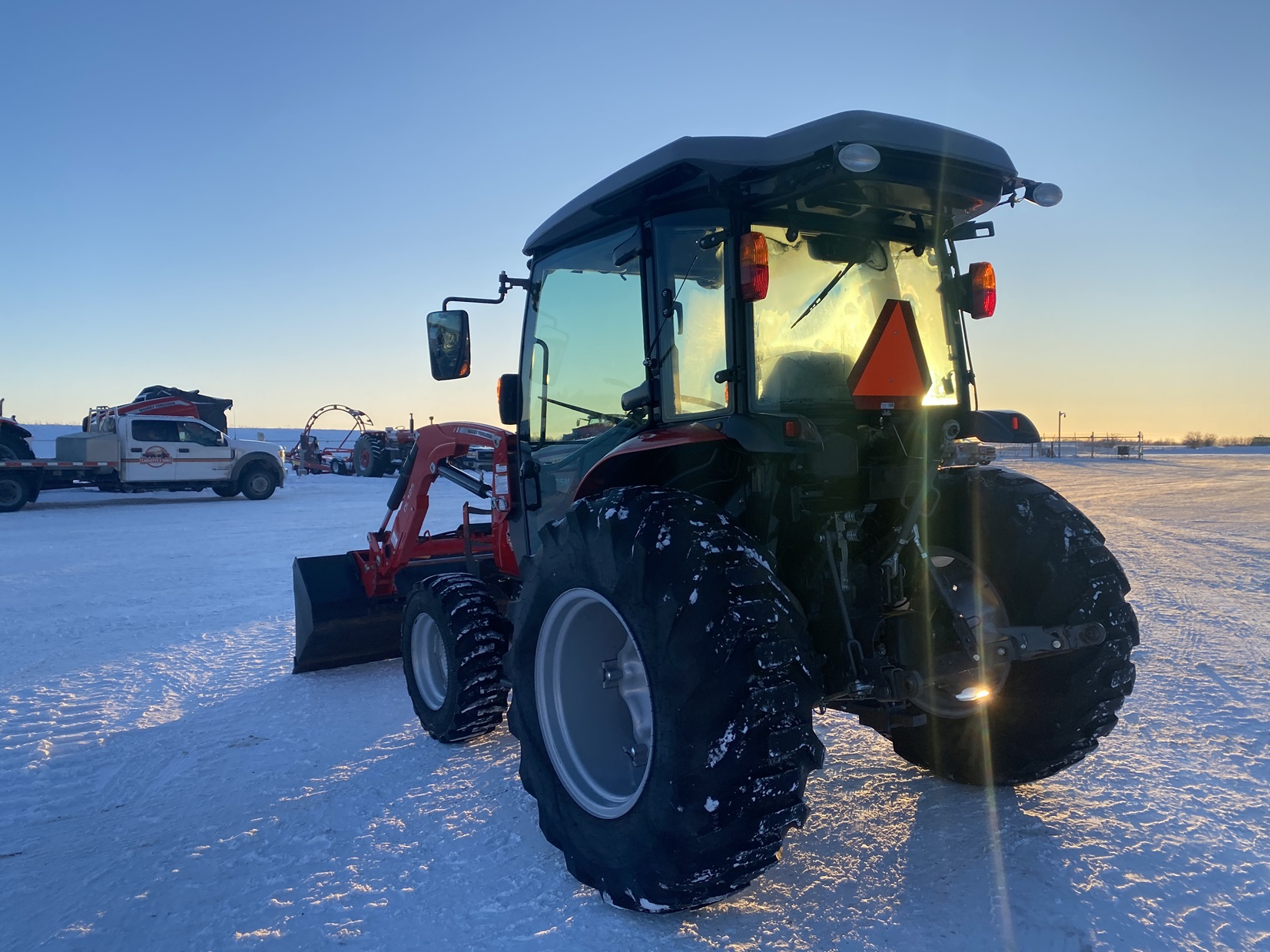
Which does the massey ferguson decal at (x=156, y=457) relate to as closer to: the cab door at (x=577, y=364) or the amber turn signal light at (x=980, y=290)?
the cab door at (x=577, y=364)

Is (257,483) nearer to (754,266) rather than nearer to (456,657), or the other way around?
(456,657)

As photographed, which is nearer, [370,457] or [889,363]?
[889,363]

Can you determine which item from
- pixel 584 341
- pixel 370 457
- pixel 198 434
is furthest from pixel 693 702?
pixel 370 457

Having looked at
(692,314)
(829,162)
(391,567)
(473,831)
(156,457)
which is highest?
(829,162)

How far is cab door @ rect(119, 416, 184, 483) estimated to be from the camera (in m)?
18.7

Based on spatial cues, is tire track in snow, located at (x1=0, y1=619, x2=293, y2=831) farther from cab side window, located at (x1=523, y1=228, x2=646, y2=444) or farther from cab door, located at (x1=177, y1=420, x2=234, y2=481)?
cab door, located at (x1=177, y1=420, x2=234, y2=481)

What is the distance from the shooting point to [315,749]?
3.94 metres

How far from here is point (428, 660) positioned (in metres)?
4.41

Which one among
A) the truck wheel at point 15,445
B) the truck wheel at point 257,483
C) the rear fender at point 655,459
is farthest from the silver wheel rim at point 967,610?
the truck wheel at point 15,445

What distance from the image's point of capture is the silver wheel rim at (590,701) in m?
2.82

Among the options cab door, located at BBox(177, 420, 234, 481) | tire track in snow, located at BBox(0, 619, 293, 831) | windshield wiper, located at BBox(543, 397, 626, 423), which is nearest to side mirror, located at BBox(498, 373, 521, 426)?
windshield wiper, located at BBox(543, 397, 626, 423)

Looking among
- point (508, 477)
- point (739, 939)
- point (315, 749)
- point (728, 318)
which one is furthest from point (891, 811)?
point (315, 749)

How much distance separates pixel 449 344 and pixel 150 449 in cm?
1828

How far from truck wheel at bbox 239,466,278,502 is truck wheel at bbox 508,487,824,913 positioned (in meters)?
19.8
